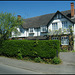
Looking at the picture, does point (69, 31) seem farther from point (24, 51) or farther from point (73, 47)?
point (24, 51)

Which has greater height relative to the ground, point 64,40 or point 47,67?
point 64,40

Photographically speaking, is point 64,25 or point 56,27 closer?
point 64,25

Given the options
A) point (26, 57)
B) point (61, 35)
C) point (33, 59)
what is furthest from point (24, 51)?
point (61, 35)

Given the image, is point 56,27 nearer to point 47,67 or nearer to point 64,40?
point 64,40

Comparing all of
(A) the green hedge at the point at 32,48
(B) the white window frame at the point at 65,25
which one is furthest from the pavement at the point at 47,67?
(B) the white window frame at the point at 65,25

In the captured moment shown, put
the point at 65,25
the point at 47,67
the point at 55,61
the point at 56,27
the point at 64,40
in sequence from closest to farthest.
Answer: the point at 47,67, the point at 55,61, the point at 64,40, the point at 65,25, the point at 56,27

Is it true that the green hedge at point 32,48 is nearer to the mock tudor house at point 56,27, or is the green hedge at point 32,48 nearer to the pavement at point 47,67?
the pavement at point 47,67

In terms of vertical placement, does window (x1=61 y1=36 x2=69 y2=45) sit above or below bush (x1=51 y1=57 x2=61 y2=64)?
above

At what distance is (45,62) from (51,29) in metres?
13.1

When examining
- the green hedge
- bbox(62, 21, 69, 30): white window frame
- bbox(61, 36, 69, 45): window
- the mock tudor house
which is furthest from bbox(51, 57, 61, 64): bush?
bbox(62, 21, 69, 30): white window frame

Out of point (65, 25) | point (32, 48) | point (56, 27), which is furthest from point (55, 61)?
point (56, 27)

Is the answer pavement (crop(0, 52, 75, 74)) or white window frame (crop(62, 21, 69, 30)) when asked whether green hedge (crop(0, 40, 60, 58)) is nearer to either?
pavement (crop(0, 52, 75, 74))

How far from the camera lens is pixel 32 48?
11.5 meters

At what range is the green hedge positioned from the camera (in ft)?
34.1
